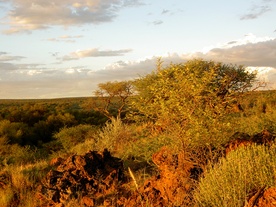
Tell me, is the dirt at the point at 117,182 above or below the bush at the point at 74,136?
above

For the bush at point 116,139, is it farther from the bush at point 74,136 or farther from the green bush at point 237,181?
the green bush at point 237,181

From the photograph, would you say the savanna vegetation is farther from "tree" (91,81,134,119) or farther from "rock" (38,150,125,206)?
"tree" (91,81,134,119)

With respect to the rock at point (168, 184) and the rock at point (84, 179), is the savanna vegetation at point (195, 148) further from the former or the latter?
the rock at point (84, 179)

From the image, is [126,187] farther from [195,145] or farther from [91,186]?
[195,145]

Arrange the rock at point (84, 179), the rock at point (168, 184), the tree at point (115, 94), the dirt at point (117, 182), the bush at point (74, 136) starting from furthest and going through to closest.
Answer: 1. the tree at point (115, 94)
2. the bush at point (74, 136)
3. the rock at point (84, 179)
4. the dirt at point (117, 182)
5. the rock at point (168, 184)

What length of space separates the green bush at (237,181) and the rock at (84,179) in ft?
12.0

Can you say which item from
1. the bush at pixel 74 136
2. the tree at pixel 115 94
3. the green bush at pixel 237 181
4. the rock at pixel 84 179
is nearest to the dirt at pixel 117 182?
the rock at pixel 84 179

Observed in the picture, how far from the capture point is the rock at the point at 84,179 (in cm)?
1045

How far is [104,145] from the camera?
18641 mm

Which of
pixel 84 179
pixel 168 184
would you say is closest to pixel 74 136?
pixel 84 179

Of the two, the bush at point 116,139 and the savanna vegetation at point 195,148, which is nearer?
the savanna vegetation at point 195,148

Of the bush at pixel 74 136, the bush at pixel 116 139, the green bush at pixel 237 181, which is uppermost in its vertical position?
the green bush at pixel 237 181

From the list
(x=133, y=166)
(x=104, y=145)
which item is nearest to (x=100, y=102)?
(x=104, y=145)

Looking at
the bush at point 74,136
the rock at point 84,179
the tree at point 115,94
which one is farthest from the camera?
the tree at point 115,94
